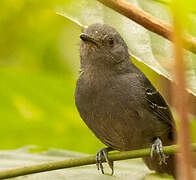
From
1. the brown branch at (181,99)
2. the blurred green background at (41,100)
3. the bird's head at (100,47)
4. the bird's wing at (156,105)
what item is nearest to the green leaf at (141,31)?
the blurred green background at (41,100)

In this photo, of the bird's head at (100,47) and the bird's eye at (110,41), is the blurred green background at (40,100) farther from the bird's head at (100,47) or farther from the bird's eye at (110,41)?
the bird's eye at (110,41)

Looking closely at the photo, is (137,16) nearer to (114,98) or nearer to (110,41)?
(114,98)

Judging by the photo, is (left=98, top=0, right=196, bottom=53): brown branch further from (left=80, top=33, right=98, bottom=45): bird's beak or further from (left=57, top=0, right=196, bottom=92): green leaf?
(left=80, top=33, right=98, bottom=45): bird's beak

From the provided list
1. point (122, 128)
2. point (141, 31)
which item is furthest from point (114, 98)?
point (141, 31)

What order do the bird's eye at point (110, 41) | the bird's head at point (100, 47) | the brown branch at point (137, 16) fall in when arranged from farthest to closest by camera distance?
the bird's eye at point (110, 41) → the bird's head at point (100, 47) → the brown branch at point (137, 16)

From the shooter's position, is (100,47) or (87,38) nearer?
(87,38)

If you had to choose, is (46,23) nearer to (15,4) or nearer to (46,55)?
(15,4)
